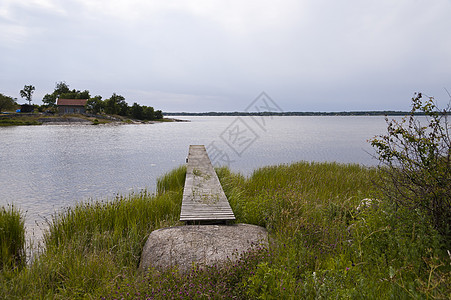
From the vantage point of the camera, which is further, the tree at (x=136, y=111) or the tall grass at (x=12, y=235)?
the tree at (x=136, y=111)

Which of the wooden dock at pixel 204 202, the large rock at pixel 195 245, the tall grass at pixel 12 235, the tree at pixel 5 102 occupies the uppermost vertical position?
the tree at pixel 5 102

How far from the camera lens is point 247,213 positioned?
6.26 m

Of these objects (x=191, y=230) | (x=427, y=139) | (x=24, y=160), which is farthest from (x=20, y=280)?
(x=24, y=160)

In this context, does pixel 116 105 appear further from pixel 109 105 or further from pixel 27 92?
pixel 27 92

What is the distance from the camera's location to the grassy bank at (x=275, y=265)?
2.98 meters

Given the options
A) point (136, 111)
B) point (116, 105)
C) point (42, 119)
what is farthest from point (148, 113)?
point (42, 119)

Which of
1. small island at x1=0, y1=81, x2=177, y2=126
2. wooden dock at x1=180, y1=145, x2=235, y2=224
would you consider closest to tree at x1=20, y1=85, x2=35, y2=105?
small island at x1=0, y1=81, x2=177, y2=126

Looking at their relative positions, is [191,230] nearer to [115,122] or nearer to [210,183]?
[210,183]

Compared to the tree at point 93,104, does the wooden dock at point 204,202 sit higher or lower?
lower

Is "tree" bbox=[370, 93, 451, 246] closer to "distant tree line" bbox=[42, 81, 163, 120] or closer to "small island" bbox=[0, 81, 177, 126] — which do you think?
"small island" bbox=[0, 81, 177, 126]

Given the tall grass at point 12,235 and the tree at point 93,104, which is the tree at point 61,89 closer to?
the tree at point 93,104

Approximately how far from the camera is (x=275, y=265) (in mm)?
3387

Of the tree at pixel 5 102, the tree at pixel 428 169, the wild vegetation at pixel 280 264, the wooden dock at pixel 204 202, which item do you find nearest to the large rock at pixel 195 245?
the wild vegetation at pixel 280 264

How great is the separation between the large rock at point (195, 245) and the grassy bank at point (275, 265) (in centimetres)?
28
